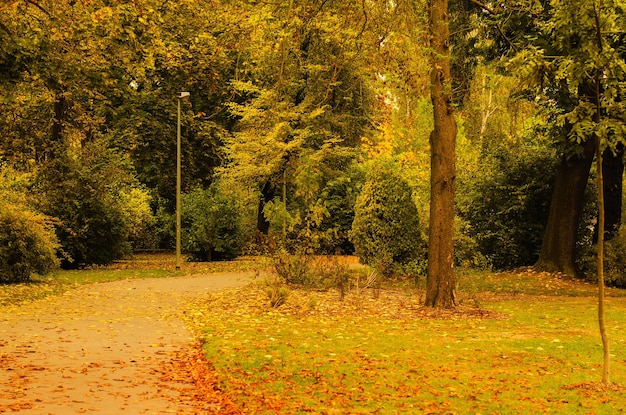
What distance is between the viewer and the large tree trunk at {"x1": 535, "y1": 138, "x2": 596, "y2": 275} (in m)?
21.0

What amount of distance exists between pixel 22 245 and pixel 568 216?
16.0 m

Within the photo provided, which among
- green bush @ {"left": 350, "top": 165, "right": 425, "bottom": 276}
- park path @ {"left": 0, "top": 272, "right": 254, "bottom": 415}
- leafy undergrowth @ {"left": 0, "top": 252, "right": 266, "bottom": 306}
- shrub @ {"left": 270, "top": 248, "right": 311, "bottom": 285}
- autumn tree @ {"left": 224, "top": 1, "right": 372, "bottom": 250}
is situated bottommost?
park path @ {"left": 0, "top": 272, "right": 254, "bottom": 415}

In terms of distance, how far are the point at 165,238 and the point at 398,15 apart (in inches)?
1327

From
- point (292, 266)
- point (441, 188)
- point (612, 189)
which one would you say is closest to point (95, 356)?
point (441, 188)

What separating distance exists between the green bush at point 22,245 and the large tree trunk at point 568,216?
48.6 ft

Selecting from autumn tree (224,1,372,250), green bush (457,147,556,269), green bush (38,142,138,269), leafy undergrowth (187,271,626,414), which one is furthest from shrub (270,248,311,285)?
green bush (38,142,138,269)

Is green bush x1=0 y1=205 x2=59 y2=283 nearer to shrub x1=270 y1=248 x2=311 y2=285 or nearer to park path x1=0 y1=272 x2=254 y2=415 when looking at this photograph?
park path x1=0 y1=272 x2=254 y2=415

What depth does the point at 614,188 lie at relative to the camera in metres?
21.2

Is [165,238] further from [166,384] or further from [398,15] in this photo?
[166,384]

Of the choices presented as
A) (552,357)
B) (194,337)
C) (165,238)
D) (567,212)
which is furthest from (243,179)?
(552,357)

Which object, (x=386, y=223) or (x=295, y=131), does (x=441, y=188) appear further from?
(x=295, y=131)

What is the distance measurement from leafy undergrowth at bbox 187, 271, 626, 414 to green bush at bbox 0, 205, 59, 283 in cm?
654

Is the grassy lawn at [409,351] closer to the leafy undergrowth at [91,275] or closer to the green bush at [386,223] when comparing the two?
the leafy undergrowth at [91,275]

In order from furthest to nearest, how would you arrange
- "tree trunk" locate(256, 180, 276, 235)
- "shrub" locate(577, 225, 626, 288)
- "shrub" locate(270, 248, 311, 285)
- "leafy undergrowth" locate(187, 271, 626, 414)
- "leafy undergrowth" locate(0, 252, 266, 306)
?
"tree trunk" locate(256, 180, 276, 235) < "shrub" locate(577, 225, 626, 288) < "leafy undergrowth" locate(0, 252, 266, 306) < "shrub" locate(270, 248, 311, 285) < "leafy undergrowth" locate(187, 271, 626, 414)
